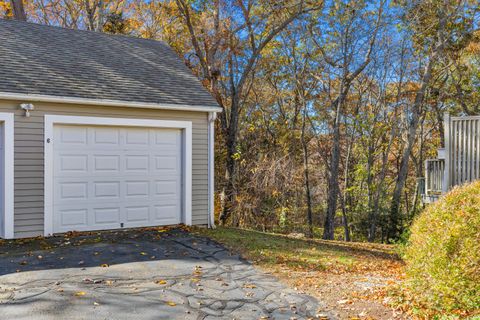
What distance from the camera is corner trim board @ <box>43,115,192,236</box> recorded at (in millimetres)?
8422

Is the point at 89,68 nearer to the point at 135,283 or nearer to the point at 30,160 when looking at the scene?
the point at 30,160

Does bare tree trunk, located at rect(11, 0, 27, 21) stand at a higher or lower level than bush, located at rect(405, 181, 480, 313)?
higher

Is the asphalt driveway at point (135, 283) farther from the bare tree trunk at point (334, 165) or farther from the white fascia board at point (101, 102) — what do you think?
the bare tree trunk at point (334, 165)

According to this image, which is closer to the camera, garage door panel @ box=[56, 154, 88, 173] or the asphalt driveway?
the asphalt driveway

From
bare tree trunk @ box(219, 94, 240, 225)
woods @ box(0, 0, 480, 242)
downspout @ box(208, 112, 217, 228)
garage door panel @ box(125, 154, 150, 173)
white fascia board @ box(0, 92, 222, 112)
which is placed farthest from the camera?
bare tree trunk @ box(219, 94, 240, 225)

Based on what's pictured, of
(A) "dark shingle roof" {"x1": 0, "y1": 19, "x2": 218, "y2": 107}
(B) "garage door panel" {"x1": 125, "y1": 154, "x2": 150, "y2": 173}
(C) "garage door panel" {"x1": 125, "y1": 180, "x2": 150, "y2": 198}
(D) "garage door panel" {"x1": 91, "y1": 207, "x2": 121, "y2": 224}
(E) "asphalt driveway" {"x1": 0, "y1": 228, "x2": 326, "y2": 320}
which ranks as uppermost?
A: (A) "dark shingle roof" {"x1": 0, "y1": 19, "x2": 218, "y2": 107}

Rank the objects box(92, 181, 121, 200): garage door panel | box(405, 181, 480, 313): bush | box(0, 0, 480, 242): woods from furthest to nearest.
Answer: box(0, 0, 480, 242): woods, box(92, 181, 121, 200): garage door panel, box(405, 181, 480, 313): bush

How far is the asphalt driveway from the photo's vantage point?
469cm

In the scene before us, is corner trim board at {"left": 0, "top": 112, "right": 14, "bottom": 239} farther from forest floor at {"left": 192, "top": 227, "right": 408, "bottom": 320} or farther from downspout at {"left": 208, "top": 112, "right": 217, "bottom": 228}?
downspout at {"left": 208, "top": 112, "right": 217, "bottom": 228}

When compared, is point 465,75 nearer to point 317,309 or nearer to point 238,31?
point 238,31

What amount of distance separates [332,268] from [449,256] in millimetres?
2711

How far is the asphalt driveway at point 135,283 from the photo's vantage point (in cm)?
469

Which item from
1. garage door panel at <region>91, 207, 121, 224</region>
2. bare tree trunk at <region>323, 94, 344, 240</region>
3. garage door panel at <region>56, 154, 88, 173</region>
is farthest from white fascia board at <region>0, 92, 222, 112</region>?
bare tree trunk at <region>323, 94, 344, 240</region>

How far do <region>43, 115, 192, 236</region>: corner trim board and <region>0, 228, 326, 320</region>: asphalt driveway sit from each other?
77 cm
